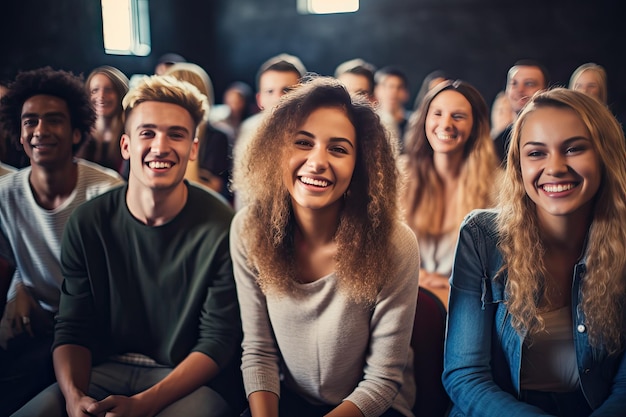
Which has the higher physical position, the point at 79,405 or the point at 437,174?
the point at 437,174

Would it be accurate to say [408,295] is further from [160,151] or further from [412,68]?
[412,68]

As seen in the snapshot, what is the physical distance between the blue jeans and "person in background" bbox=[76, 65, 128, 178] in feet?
1.66

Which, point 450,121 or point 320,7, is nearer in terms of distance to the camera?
point 450,121

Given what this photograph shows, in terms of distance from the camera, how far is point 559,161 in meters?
1.09

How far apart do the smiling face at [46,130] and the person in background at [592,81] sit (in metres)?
1.29

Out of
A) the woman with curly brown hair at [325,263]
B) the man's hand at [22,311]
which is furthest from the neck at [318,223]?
the man's hand at [22,311]

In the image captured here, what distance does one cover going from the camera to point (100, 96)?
1.47 meters

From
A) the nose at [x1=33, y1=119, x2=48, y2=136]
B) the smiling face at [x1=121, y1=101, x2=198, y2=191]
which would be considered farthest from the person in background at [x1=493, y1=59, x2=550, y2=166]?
the nose at [x1=33, y1=119, x2=48, y2=136]

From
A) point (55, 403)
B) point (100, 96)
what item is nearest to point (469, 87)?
point (100, 96)

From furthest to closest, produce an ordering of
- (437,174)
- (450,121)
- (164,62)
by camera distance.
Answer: (164,62)
(437,174)
(450,121)

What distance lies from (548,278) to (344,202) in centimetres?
47

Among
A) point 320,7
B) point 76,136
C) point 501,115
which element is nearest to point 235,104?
point 320,7

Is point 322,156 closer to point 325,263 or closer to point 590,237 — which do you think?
point 325,263

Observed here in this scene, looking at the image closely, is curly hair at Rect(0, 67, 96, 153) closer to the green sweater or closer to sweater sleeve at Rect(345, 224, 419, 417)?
the green sweater
